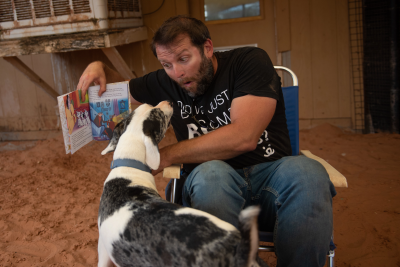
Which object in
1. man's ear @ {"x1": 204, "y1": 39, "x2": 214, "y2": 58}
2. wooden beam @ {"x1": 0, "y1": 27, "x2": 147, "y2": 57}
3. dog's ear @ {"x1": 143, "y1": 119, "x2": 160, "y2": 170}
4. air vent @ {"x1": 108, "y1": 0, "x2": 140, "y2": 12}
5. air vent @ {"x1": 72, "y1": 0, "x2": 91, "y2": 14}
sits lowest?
dog's ear @ {"x1": 143, "y1": 119, "x2": 160, "y2": 170}

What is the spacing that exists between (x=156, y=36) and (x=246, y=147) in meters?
0.81

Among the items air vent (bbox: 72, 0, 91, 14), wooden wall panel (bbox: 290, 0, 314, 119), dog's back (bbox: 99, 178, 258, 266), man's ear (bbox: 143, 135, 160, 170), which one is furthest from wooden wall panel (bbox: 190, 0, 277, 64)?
dog's back (bbox: 99, 178, 258, 266)

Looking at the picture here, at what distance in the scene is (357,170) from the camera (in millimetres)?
3607

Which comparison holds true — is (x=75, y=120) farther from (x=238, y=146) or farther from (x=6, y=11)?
(x=6, y=11)

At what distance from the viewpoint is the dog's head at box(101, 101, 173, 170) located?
1.59 metres

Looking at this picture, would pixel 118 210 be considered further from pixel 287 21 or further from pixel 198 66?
pixel 287 21

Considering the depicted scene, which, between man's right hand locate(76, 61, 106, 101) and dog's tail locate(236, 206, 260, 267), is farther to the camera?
man's right hand locate(76, 61, 106, 101)

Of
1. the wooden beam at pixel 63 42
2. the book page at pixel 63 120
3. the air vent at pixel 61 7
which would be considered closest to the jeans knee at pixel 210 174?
the book page at pixel 63 120

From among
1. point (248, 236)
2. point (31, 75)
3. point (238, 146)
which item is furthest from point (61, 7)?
point (248, 236)

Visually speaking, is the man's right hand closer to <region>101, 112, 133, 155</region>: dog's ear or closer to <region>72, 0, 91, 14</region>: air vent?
<region>101, 112, 133, 155</region>: dog's ear

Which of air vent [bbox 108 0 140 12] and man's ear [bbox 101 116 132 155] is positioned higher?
air vent [bbox 108 0 140 12]

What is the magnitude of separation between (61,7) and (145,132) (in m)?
2.81

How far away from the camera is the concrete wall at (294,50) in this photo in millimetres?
4566

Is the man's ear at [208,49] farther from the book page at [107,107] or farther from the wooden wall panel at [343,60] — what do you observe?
the wooden wall panel at [343,60]
